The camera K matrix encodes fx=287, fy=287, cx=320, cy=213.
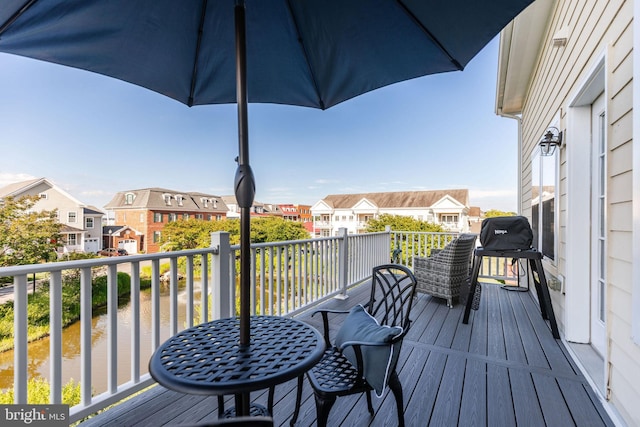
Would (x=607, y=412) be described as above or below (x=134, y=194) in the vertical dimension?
below

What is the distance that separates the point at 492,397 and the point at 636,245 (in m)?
1.24

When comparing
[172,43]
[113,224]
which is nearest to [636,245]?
[172,43]

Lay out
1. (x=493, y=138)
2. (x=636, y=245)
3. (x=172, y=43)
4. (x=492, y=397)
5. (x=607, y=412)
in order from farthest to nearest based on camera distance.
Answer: (x=493, y=138) < (x=492, y=397) < (x=607, y=412) < (x=172, y=43) < (x=636, y=245)

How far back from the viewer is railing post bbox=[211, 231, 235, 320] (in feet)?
7.54

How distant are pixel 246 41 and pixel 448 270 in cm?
360

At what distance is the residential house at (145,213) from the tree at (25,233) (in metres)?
10.3

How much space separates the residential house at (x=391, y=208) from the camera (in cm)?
2755

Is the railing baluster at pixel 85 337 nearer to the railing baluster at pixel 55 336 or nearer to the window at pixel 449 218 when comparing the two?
the railing baluster at pixel 55 336

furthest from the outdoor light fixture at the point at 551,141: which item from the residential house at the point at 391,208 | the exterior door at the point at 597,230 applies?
the residential house at the point at 391,208

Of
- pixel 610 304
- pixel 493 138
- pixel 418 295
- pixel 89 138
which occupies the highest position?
pixel 89 138

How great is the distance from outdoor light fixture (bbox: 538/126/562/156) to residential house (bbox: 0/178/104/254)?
22.1 metres

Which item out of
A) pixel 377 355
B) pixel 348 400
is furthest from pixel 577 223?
pixel 348 400

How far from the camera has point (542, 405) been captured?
1.83 metres

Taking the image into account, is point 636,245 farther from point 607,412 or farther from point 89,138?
point 89,138
